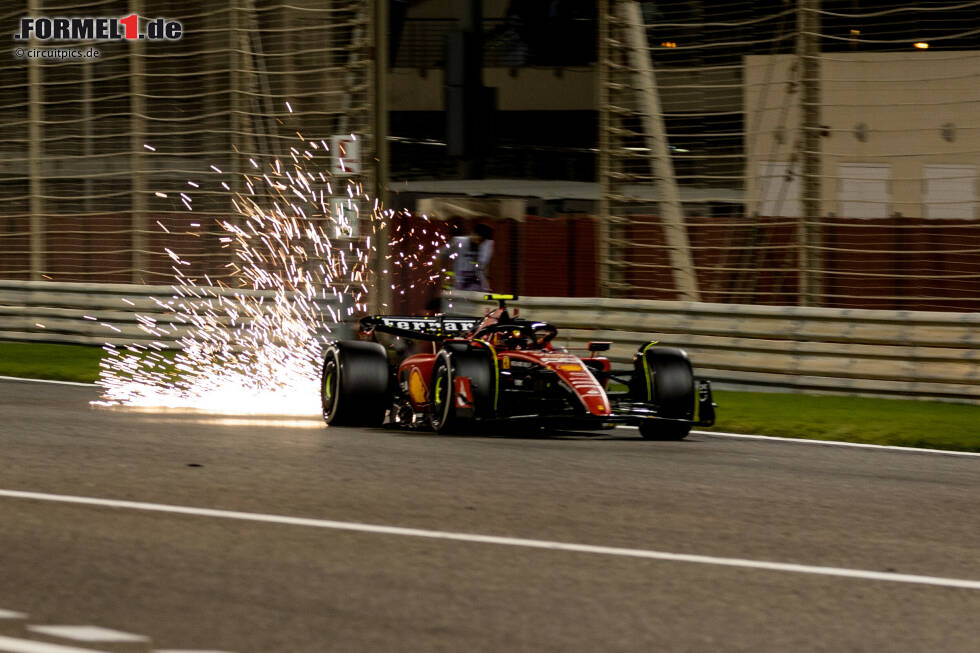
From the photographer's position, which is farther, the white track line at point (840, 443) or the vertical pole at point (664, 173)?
the vertical pole at point (664, 173)

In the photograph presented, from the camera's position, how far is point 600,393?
11281 mm

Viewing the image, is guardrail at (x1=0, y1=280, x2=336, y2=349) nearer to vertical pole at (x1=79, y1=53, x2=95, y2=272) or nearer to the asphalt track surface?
vertical pole at (x1=79, y1=53, x2=95, y2=272)

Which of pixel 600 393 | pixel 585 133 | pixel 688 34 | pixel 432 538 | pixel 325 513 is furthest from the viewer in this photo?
pixel 585 133

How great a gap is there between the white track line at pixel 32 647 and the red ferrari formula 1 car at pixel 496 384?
626cm

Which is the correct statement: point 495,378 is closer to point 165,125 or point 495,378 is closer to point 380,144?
point 380,144

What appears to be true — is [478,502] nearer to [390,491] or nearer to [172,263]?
[390,491]

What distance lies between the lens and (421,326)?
41.9ft

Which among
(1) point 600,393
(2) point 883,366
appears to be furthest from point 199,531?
(2) point 883,366

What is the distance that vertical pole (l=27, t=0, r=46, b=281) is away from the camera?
23.1m

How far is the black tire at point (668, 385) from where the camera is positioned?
11617mm

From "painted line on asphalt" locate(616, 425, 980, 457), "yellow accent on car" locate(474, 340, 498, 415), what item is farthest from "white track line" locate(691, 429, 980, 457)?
"yellow accent on car" locate(474, 340, 498, 415)

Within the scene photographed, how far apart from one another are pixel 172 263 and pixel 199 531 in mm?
14865

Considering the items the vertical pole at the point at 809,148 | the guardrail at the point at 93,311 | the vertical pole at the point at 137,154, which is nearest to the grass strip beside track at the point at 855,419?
the vertical pole at the point at 809,148

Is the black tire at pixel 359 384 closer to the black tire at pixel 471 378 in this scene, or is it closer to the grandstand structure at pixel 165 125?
the black tire at pixel 471 378
